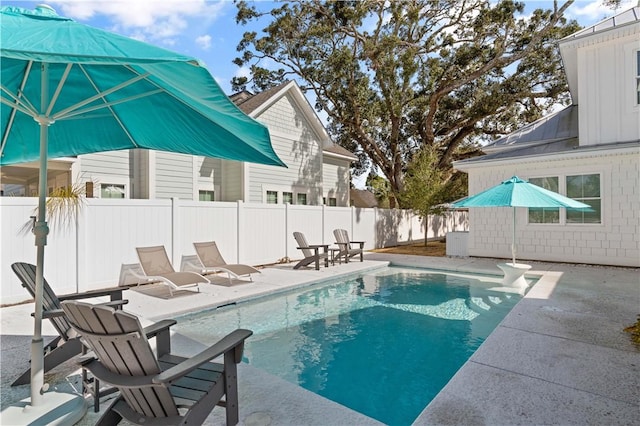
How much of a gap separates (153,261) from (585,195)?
12594mm

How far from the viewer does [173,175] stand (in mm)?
12211

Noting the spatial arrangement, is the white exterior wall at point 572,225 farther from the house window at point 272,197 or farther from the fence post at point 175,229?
the fence post at point 175,229

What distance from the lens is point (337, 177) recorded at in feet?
61.1

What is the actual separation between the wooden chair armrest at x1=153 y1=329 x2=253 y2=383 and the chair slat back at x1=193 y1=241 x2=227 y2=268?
603 cm

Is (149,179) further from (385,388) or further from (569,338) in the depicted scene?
(569,338)

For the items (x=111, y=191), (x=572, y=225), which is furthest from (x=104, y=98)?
(x=572, y=225)

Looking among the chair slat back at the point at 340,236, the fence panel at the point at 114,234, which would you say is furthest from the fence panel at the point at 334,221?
the fence panel at the point at 114,234

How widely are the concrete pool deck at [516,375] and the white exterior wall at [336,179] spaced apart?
11.8 meters

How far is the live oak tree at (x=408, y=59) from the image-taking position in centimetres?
1856

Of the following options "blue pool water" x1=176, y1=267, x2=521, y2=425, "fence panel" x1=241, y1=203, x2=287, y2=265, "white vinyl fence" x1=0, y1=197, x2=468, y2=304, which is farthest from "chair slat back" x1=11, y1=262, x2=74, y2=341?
"fence panel" x1=241, y1=203, x2=287, y2=265

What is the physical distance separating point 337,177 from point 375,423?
53.5 ft

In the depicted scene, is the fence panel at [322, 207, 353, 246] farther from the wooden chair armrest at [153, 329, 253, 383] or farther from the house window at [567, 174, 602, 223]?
the wooden chair armrest at [153, 329, 253, 383]

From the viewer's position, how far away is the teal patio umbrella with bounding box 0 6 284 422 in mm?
1824

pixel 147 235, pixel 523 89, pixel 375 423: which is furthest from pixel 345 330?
pixel 523 89
